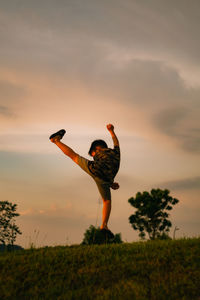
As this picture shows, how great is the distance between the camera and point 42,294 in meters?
5.07

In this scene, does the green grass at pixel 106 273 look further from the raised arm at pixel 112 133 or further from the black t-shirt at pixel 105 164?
the raised arm at pixel 112 133

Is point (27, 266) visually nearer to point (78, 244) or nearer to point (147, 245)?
point (78, 244)

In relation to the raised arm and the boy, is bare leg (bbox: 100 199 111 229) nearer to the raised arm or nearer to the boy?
the boy

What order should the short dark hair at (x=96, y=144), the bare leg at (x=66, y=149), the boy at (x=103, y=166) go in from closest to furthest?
1. the boy at (x=103, y=166)
2. the bare leg at (x=66, y=149)
3. the short dark hair at (x=96, y=144)

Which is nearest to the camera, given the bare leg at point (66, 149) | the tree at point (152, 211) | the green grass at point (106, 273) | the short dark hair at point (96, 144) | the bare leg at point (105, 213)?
the green grass at point (106, 273)

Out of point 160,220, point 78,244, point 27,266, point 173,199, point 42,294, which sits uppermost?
point 173,199

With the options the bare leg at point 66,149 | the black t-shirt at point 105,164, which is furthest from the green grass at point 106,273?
the bare leg at point 66,149

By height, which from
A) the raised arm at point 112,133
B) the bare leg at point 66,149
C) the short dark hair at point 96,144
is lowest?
the bare leg at point 66,149

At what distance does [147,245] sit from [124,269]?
1.83 m

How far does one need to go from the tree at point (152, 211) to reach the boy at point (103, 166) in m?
30.0

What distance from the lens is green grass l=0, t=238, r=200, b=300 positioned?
4.95 metres

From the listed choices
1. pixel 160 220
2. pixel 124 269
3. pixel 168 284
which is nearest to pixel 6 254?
pixel 124 269

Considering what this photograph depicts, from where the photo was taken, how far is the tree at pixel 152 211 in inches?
1492

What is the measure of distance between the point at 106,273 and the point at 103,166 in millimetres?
3493
